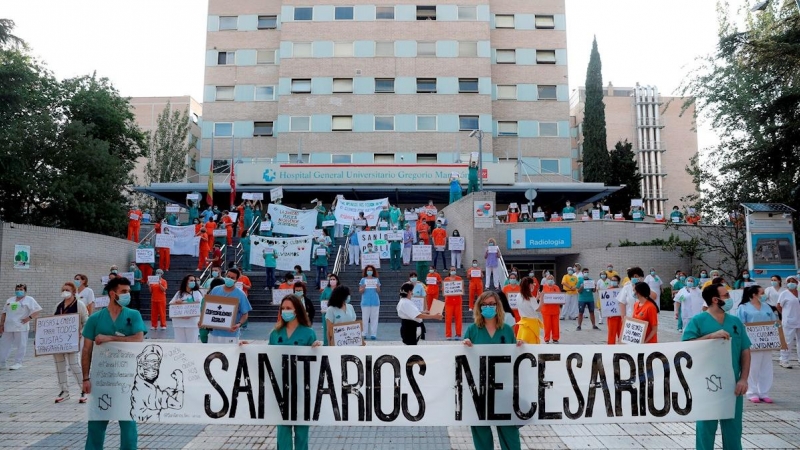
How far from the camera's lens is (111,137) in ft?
143

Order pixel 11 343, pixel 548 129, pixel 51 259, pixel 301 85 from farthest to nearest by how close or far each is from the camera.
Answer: pixel 548 129 → pixel 301 85 → pixel 51 259 → pixel 11 343

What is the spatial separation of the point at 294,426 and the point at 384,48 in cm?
4101

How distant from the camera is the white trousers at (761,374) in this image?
918cm

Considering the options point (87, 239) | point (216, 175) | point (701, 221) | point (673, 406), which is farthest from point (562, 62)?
point (673, 406)

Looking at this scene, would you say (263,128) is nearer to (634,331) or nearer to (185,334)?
(185,334)

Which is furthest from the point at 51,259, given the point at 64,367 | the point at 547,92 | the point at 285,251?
the point at 547,92

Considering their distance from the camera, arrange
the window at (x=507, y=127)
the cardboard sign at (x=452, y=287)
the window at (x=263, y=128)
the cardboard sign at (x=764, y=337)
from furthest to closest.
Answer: the window at (x=263, y=128) < the window at (x=507, y=127) < the cardboard sign at (x=452, y=287) < the cardboard sign at (x=764, y=337)

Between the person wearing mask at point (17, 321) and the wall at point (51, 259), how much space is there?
687 cm

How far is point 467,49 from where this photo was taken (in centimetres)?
4406

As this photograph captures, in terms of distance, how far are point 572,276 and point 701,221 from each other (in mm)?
10859

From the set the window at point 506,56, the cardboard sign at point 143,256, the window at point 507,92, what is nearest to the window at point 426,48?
the window at point 506,56

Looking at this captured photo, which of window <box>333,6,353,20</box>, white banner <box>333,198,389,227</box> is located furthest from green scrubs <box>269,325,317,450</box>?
window <box>333,6,353,20</box>

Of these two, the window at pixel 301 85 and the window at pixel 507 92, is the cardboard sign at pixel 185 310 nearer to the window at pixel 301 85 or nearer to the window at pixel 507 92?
the window at pixel 301 85

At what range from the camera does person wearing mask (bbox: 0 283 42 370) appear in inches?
469
